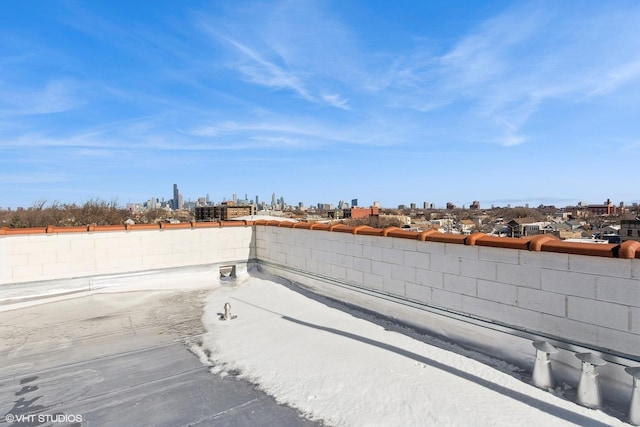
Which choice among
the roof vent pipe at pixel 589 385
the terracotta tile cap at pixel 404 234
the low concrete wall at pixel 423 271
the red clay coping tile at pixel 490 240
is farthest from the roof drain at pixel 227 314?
the roof vent pipe at pixel 589 385

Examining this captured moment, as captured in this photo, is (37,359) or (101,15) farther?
(101,15)

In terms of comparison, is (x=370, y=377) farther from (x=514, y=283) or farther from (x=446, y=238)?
(x=446, y=238)

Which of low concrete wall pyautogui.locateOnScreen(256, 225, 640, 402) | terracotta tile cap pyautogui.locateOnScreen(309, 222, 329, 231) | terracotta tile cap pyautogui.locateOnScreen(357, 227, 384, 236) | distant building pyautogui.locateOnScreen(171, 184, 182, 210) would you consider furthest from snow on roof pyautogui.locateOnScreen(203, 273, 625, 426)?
distant building pyautogui.locateOnScreen(171, 184, 182, 210)

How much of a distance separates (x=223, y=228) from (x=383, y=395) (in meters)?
6.30

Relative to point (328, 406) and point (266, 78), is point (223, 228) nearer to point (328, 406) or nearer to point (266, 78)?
point (328, 406)

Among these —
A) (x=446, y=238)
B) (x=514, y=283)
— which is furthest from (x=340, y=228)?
(x=514, y=283)

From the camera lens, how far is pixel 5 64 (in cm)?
920

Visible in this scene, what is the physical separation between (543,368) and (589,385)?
325 millimetres

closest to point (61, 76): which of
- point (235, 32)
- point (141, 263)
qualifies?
point (235, 32)

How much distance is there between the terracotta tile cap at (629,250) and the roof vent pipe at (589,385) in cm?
82

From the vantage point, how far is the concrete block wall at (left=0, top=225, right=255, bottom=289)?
242 inches

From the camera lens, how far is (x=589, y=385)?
98.5 inches

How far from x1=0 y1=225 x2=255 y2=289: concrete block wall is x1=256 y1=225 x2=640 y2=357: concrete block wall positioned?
3.69 m

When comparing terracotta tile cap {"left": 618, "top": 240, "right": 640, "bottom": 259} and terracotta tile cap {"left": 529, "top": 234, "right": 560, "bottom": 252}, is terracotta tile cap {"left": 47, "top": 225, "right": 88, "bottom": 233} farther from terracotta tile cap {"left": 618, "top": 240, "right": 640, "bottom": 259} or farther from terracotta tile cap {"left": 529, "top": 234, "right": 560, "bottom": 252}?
terracotta tile cap {"left": 618, "top": 240, "right": 640, "bottom": 259}
